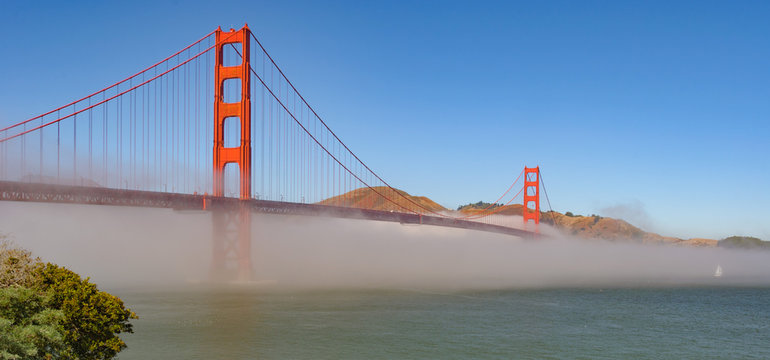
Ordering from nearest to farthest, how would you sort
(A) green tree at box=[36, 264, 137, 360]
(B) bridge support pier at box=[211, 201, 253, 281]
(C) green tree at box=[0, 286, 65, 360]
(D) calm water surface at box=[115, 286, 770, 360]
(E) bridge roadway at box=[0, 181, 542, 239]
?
(C) green tree at box=[0, 286, 65, 360] < (A) green tree at box=[36, 264, 137, 360] < (D) calm water surface at box=[115, 286, 770, 360] < (E) bridge roadway at box=[0, 181, 542, 239] < (B) bridge support pier at box=[211, 201, 253, 281]

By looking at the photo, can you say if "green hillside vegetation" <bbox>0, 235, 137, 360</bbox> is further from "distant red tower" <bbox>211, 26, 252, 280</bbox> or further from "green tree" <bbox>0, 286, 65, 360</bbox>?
"distant red tower" <bbox>211, 26, 252, 280</bbox>

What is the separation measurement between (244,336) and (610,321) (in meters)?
20.1

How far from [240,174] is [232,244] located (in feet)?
16.8

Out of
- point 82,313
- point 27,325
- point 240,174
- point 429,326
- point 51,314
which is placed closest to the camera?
point 27,325

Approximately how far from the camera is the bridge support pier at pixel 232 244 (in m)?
48.9

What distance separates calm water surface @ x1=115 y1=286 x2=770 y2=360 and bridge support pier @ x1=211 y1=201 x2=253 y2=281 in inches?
69.4

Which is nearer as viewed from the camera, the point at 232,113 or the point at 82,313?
the point at 82,313

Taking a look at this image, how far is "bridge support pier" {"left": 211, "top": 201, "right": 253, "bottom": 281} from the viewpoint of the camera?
48875mm

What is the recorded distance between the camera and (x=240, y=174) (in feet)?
164

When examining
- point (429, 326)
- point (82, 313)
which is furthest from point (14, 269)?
point (429, 326)

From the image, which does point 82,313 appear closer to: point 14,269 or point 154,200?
point 14,269

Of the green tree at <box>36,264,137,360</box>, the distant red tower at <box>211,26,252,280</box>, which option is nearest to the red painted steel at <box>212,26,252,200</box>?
the distant red tower at <box>211,26,252,280</box>

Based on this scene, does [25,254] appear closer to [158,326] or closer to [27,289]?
[27,289]

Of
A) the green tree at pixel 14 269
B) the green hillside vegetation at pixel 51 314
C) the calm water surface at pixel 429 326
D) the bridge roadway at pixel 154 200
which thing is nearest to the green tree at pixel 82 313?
the green hillside vegetation at pixel 51 314
